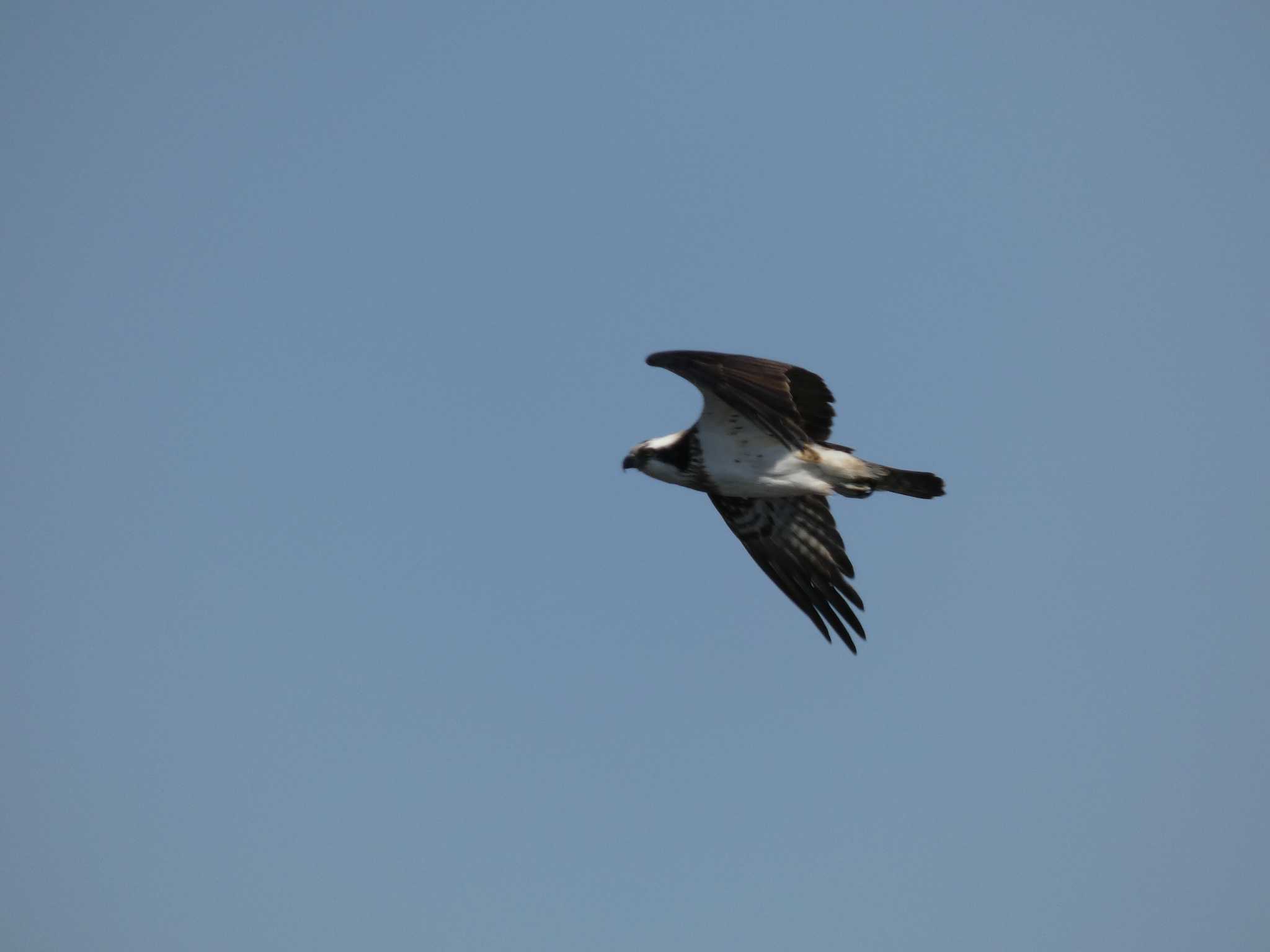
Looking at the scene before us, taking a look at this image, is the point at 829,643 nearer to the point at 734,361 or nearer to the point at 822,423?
the point at 822,423

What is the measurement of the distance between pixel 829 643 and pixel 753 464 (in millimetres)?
2250

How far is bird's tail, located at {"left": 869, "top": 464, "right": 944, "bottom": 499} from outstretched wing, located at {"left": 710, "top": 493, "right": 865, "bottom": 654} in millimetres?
1190

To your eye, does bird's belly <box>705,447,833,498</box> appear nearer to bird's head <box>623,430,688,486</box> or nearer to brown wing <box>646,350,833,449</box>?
bird's head <box>623,430,688,486</box>

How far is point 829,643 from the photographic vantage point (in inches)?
626

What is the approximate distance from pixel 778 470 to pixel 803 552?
1.60 meters

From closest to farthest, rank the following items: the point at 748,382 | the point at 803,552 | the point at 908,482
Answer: the point at 748,382 < the point at 908,482 < the point at 803,552

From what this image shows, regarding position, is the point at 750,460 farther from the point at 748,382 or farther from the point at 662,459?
the point at 748,382

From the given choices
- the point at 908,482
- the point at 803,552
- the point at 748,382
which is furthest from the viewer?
the point at 803,552

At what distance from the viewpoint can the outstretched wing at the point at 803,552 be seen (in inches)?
632

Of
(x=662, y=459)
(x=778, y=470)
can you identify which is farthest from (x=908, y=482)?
(x=662, y=459)

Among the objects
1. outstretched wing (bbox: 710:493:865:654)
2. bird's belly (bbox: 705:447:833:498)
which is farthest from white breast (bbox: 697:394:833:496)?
outstretched wing (bbox: 710:493:865:654)

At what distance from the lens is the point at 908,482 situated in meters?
15.0

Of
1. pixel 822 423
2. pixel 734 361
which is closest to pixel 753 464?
pixel 822 423

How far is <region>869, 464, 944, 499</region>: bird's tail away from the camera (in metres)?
15.0
